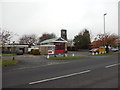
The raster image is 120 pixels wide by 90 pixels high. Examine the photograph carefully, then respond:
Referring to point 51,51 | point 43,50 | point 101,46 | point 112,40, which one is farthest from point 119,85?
point 43,50

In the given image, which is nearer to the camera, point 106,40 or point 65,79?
point 65,79

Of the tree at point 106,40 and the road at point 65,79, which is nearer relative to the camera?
the road at point 65,79

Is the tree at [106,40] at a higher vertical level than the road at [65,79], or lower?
higher

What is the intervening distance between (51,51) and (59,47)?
15.7m

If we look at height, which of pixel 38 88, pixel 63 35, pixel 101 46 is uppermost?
pixel 63 35

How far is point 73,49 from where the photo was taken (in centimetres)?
4966

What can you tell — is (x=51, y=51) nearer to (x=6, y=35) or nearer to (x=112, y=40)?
(x=6, y=35)

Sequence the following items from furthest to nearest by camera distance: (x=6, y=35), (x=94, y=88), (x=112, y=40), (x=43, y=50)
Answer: (x=43, y=50) < (x=112, y=40) < (x=6, y=35) < (x=94, y=88)

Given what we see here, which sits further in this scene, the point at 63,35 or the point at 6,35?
the point at 63,35

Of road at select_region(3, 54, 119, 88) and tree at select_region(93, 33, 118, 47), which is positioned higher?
tree at select_region(93, 33, 118, 47)

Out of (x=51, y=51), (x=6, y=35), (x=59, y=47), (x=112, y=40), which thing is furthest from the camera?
(x=59, y=47)

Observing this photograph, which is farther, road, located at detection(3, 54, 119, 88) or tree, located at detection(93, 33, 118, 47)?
tree, located at detection(93, 33, 118, 47)

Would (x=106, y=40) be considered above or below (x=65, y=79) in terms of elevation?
above

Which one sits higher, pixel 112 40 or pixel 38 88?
pixel 112 40
